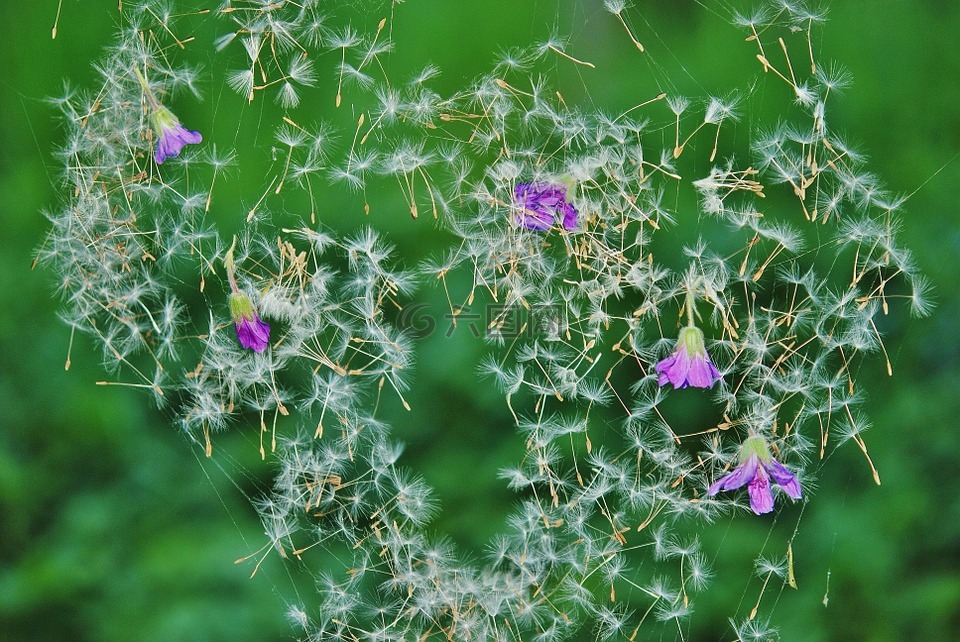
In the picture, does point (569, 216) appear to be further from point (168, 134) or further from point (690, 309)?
point (168, 134)

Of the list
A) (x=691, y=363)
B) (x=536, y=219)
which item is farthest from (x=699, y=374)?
(x=536, y=219)

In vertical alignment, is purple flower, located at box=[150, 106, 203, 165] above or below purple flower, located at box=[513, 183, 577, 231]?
below

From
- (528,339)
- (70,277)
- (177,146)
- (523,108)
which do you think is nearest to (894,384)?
(528,339)

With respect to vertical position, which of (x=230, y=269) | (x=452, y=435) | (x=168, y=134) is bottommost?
(x=452, y=435)

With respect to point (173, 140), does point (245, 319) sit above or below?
below

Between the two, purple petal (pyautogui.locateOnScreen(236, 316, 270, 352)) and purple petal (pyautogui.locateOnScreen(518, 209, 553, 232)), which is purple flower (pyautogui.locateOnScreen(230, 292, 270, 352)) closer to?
purple petal (pyautogui.locateOnScreen(236, 316, 270, 352))

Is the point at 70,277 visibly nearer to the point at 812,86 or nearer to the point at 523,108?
the point at 523,108

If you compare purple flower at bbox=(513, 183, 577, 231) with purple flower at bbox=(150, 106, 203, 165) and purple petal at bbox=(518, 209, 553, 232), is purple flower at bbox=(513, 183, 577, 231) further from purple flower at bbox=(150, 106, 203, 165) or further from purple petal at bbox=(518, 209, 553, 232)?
purple flower at bbox=(150, 106, 203, 165)

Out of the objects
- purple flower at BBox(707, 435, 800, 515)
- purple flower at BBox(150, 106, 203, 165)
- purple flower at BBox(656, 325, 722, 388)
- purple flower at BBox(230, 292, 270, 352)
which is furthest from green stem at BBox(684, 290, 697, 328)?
purple flower at BBox(150, 106, 203, 165)
